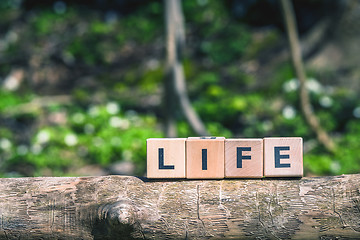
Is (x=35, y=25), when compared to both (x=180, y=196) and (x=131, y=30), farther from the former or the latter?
(x=180, y=196)

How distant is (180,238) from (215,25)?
6506 millimetres

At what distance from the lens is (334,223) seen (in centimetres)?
192

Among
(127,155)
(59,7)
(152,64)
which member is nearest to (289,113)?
(127,155)

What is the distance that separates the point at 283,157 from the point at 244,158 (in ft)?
0.62

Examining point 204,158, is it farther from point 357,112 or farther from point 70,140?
point 357,112

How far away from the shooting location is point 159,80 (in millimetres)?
7148

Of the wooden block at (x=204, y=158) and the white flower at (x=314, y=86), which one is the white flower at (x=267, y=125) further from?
the wooden block at (x=204, y=158)

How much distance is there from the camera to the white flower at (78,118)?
580 cm

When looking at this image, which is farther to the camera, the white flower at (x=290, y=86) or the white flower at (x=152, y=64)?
the white flower at (x=152, y=64)

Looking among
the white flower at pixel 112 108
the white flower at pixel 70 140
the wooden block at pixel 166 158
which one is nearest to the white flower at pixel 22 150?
the white flower at pixel 70 140

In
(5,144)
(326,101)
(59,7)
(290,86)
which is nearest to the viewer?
(5,144)

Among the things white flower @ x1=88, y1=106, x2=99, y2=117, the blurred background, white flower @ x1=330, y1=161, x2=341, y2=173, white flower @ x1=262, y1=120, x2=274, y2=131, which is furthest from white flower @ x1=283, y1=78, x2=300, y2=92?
white flower @ x1=88, y1=106, x2=99, y2=117

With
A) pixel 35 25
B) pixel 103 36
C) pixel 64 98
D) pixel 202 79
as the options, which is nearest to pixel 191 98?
pixel 202 79

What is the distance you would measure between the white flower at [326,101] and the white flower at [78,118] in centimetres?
325
